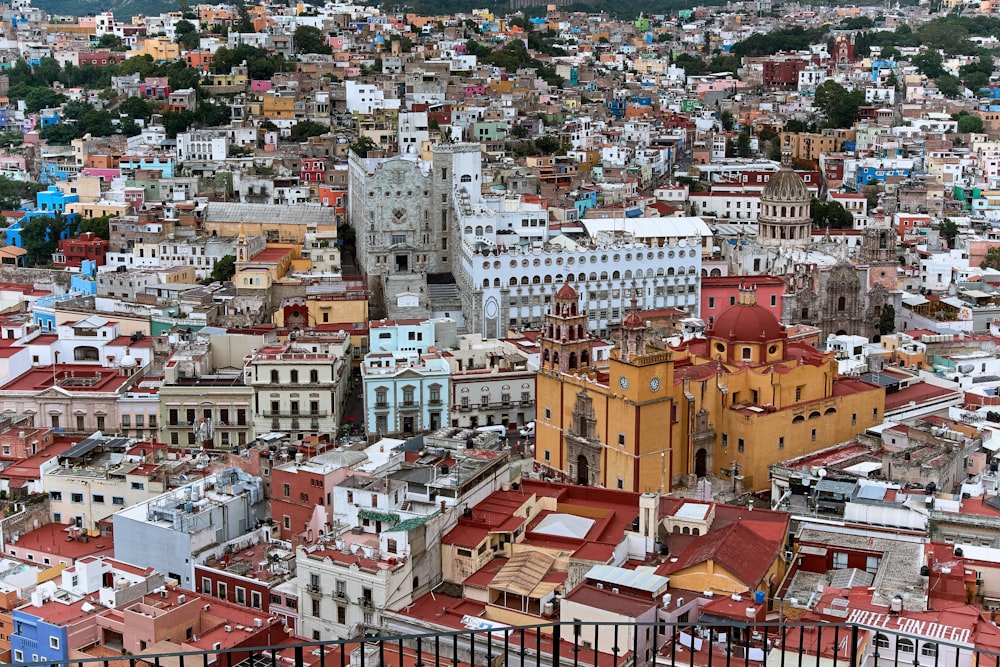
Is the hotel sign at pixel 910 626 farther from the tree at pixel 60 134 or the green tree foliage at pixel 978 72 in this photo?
the green tree foliage at pixel 978 72

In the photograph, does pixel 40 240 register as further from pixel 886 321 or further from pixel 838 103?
pixel 838 103

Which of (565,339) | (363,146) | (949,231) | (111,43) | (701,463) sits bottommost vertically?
(701,463)

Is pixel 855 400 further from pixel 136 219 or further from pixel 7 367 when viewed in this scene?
pixel 136 219

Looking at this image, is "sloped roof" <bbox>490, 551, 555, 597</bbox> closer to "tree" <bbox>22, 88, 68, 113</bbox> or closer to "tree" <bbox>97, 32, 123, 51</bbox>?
"tree" <bbox>22, 88, 68, 113</bbox>

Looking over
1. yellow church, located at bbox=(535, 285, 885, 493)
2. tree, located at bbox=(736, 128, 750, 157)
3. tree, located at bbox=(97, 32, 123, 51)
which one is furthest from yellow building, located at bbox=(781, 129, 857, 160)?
tree, located at bbox=(97, 32, 123, 51)

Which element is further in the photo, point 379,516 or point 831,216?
point 831,216

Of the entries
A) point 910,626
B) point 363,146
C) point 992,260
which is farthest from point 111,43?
point 910,626

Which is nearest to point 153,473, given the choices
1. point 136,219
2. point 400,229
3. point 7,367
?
point 7,367
